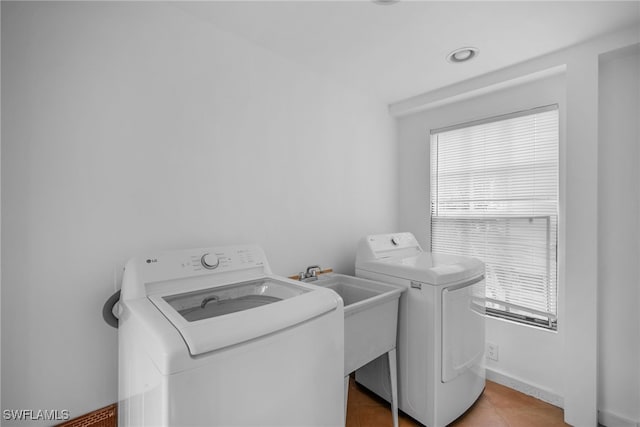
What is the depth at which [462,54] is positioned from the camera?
194 centimetres

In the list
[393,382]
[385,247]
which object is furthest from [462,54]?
[393,382]

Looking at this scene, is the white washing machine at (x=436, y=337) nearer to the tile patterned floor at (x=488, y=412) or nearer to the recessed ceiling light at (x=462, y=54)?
the tile patterned floor at (x=488, y=412)

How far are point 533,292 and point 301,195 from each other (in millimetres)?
1821

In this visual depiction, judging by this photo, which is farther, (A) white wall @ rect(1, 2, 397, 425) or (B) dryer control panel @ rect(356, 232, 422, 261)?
(B) dryer control panel @ rect(356, 232, 422, 261)

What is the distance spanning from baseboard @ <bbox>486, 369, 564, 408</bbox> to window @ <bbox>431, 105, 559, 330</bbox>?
0.44m

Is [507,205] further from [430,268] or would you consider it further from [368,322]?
[368,322]

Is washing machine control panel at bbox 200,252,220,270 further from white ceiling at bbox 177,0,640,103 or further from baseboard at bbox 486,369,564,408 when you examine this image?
baseboard at bbox 486,369,564,408

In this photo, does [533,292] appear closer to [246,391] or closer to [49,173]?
[246,391]

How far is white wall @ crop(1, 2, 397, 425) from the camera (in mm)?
1110

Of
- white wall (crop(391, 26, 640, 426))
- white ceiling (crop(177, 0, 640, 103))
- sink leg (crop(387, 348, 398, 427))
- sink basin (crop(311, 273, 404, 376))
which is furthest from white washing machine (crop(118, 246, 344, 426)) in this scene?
white wall (crop(391, 26, 640, 426))

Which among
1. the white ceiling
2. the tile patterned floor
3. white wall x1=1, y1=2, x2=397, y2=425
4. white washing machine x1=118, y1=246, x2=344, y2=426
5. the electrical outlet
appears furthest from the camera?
the electrical outlet

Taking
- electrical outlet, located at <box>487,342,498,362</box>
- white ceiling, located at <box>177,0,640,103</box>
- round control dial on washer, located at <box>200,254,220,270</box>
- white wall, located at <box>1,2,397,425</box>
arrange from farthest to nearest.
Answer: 1. electrical outlet, located at <box>487,342,498,362</box>
2. white ceiling, located at <box>177,0,640,103</box>
3. round control dial on washer, located at <box>200,254,220,270</box>
4. white wall, located at <box>1,2,397,425</box>

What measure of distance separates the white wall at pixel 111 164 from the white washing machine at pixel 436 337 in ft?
2.50

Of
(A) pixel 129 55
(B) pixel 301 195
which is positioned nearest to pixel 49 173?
(A) pixel 129 55
